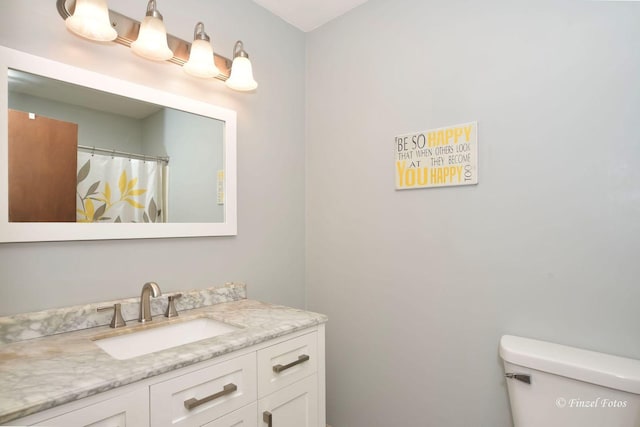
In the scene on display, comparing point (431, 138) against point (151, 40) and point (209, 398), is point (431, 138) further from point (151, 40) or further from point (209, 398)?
point (209, 398)

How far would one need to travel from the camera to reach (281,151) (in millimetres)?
1946

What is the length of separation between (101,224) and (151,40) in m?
0.75

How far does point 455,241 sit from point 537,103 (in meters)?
0.63

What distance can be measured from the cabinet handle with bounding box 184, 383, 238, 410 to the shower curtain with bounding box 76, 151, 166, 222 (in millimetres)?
756

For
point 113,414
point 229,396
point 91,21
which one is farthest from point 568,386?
point 91,21

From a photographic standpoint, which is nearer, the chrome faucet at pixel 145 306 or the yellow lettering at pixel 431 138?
the chrome faucet at pixel 145 306

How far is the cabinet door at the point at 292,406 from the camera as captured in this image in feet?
3.69

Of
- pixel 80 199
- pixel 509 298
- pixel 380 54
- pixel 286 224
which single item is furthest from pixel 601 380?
pixel 80 199

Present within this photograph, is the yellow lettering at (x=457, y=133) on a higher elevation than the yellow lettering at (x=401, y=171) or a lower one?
higher

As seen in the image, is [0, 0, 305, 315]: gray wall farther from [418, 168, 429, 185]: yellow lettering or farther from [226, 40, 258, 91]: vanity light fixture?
[418, 168, 429, 185]: yellow lettering

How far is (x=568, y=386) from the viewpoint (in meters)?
1.08

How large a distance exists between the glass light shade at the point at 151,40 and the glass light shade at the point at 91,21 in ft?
0.35

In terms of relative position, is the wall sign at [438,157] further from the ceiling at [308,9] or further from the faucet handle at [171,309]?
the faucet handle at [171,309]

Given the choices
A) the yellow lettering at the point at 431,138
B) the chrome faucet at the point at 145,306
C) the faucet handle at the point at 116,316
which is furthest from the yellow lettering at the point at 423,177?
the faucet handle at the point at 116,316
